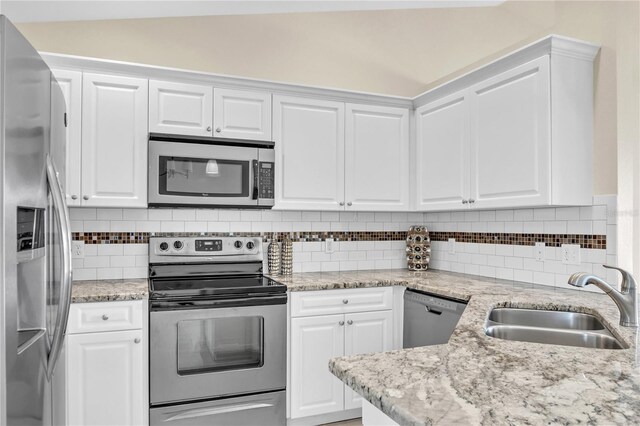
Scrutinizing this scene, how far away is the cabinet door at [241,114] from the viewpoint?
2.90 meters

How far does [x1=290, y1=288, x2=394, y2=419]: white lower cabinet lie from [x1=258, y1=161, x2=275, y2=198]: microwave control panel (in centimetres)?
68

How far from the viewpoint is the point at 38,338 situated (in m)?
1.39

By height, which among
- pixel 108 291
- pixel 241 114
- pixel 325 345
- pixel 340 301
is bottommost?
pixel 325 345

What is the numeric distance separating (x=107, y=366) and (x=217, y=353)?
0.55 m

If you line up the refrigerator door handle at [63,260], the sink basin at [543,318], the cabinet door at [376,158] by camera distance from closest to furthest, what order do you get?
the refrigerator door handle at [63,260]
the sink basin at [543,318]
the cabinet door at [376,158]

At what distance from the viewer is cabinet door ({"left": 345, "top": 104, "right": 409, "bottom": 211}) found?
10.6ft

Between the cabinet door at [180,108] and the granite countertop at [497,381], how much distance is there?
1984mm

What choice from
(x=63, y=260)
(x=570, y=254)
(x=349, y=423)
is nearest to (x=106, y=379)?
(x=63, y=260)

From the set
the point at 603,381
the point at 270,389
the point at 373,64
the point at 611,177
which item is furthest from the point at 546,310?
the point at 373,64

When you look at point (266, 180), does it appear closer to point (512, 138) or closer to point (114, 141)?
point (114, 141)

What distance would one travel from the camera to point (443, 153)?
3.13m

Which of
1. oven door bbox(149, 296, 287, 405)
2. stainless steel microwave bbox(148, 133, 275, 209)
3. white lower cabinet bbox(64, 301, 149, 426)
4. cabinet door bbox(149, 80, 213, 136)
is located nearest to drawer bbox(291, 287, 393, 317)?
oven door bbox(149, 296, 287, 405)

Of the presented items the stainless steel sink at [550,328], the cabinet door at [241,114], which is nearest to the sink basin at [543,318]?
the stainless steel sink at [550,328]

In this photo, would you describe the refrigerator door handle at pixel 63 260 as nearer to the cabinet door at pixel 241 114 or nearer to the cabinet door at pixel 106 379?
the cabinet door at pixel 106 379
